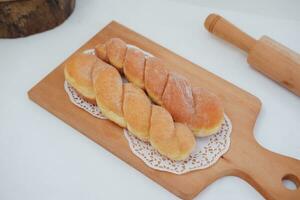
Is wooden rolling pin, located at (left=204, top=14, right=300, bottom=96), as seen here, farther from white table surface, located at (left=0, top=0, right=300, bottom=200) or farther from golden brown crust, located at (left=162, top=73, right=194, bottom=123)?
golden brown crust, located at (left=162, top=73, right=194, bottom=123)

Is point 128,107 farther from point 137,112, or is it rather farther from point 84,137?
point 84,137

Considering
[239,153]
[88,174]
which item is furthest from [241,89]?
[88,174]

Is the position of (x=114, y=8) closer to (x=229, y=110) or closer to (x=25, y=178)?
(x=229, y=110)

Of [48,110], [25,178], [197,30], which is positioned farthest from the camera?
[197,30]

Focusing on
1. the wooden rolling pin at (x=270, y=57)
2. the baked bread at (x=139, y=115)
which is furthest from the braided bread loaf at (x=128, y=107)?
the wooden rolling pin at (x=270, y=57)

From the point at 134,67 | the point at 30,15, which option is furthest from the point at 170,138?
the point at 30,15

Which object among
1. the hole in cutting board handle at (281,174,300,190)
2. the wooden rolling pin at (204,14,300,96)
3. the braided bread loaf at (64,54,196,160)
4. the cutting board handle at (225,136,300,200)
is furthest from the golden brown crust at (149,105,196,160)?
the wooden rolling pin at (204,14,300,96)

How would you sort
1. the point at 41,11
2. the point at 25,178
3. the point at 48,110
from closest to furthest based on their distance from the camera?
the point at 25,178 → the point at 48,110 → the point at 41,11
